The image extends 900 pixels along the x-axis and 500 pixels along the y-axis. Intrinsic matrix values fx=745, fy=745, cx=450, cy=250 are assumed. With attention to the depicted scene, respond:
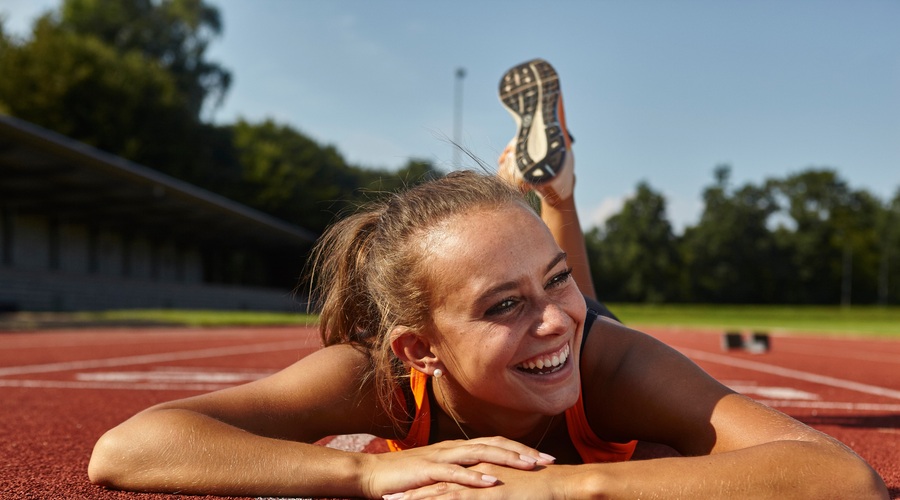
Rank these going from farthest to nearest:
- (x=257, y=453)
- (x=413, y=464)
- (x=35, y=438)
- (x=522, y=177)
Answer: (x=522, y=177)
(x=35, y=438)
(x=257, y=453)
(x=413, y=464)

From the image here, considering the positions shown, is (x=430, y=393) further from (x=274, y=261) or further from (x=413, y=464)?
(x=274, y=261)

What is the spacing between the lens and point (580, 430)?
8.10 feet

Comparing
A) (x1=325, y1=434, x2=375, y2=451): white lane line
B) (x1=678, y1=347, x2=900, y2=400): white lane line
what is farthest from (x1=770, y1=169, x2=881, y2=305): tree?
(x1=325, y1=434, x2=375, y2=451): white lane line

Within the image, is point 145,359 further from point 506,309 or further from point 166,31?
point 166,31

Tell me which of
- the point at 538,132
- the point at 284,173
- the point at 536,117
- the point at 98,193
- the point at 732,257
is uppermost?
the point at 284,173

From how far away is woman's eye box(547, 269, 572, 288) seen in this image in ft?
7.23

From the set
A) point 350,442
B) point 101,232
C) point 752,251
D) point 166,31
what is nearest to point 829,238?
point 752,251

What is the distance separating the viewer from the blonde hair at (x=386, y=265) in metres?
2.31

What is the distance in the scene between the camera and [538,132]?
452cm

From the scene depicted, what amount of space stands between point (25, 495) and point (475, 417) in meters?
1.49

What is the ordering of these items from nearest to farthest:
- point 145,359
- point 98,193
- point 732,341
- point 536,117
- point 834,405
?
point 536,117 → point 834,405 → point 145,359 → point 732,341 → point 98,193

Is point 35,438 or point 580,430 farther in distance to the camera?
point 35,438

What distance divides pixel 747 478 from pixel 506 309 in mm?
751

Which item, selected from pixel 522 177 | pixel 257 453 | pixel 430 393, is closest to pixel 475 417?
pixel 430 393
